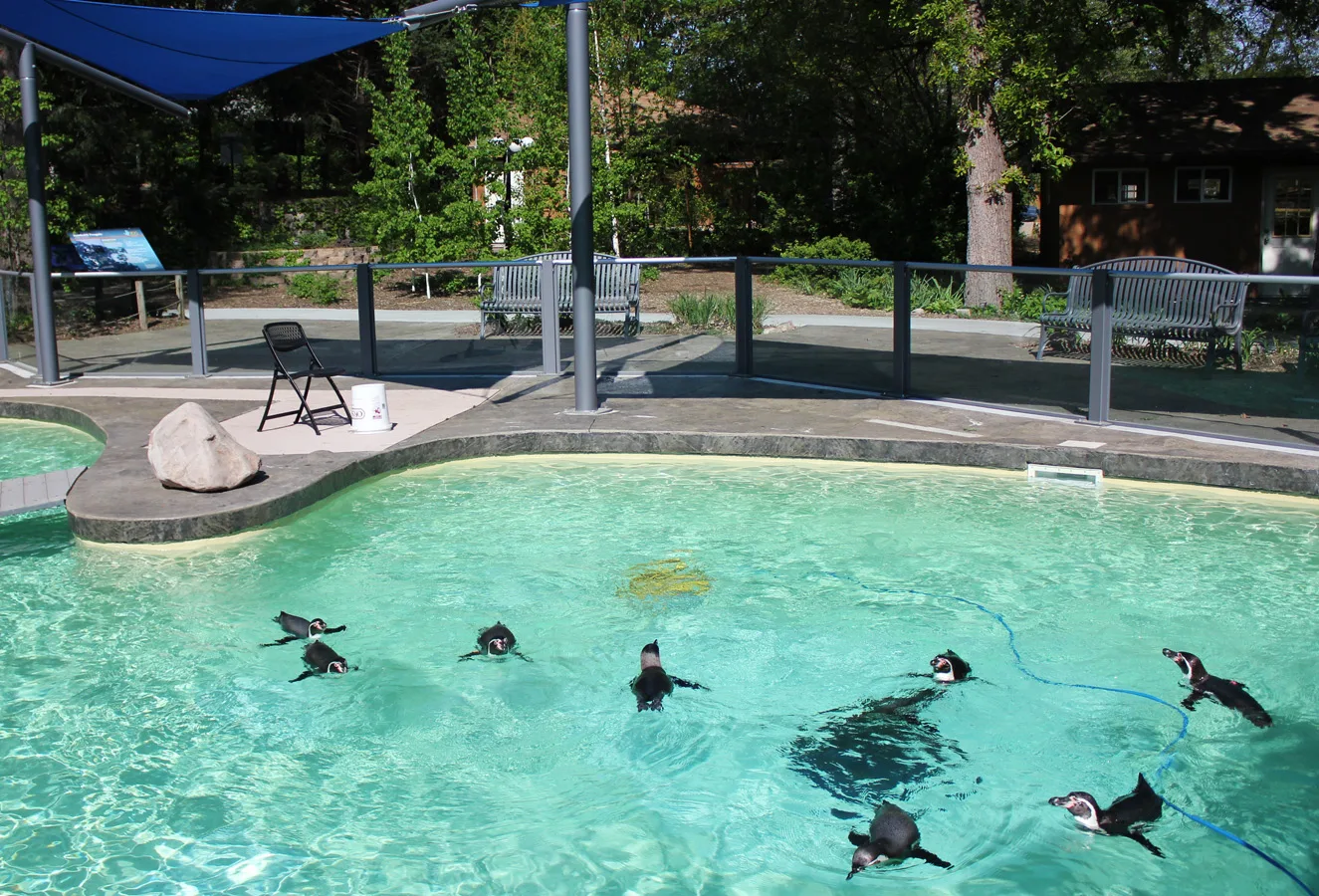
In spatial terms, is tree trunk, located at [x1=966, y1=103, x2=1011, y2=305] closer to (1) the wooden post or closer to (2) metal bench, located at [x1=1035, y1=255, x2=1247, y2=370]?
(2) metal bench, located at [x1=1035, y1=255, x2=1247, y2=370]

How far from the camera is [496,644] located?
21.0ft

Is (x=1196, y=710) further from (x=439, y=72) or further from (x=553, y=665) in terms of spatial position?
(x=439, y=72)

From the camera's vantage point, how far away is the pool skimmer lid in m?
9.20

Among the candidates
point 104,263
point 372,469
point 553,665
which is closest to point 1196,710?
point 553,665

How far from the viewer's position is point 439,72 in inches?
1308

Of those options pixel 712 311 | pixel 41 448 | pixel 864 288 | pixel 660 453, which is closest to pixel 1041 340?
pixel 864 288

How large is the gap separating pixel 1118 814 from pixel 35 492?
7.82m

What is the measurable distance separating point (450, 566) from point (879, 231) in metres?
22.8

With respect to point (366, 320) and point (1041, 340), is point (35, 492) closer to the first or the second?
point (366, 320)

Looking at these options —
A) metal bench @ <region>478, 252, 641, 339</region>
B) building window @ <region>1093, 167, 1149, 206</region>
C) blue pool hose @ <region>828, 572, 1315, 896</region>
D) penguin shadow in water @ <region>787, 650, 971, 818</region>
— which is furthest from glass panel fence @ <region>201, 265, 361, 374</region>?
building window @ <region>1093, 167, 1149, 206</region>

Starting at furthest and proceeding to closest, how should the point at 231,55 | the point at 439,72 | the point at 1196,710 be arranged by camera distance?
the point at 439,72 → the point at 231,55 → the point at 1196,710

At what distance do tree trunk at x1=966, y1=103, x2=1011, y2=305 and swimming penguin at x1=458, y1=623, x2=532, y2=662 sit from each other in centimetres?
1699

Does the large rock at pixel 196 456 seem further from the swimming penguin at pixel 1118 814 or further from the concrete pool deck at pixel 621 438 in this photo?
the swimming penguin at pixel 1118 814

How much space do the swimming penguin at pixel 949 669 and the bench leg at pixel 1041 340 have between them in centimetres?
522
